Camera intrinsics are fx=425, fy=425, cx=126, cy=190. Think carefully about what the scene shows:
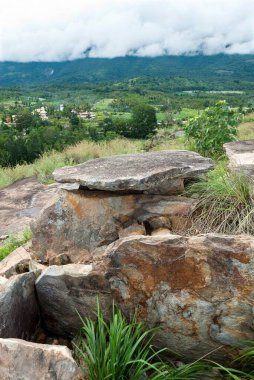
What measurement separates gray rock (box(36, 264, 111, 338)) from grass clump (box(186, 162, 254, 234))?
145 cm

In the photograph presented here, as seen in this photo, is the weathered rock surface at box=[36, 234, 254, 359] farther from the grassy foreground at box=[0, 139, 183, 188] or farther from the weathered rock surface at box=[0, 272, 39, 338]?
the grassy foreground at box=[0, 139, 183, 188]

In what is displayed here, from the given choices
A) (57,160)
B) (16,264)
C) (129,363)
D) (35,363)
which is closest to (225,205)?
(129,363)

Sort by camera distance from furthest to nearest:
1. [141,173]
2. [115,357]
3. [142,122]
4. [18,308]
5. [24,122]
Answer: [24,122] → [142,122] → [141,173] → [18,308] → [115,357]

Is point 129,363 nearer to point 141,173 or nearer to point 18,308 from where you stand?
point 18,308

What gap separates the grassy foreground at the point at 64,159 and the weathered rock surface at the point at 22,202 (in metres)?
0.65

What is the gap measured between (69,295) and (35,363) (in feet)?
3.01

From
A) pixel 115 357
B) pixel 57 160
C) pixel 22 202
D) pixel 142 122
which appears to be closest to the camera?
pixel 115 357

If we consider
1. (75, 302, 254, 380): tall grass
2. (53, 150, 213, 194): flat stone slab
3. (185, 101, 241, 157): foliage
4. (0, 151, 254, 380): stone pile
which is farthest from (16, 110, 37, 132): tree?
(75, 302, 254, 380): tall grass

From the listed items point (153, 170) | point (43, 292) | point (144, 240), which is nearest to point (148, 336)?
point (144, 240)

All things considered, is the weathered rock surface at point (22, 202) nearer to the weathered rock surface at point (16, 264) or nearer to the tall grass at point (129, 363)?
the weathered rock surface at point (16, 264)

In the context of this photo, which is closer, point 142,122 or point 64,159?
point 64,159

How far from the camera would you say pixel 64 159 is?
580 inches

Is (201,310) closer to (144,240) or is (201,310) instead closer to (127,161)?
(144,240)

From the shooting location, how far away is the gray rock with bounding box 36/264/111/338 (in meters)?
3.79
